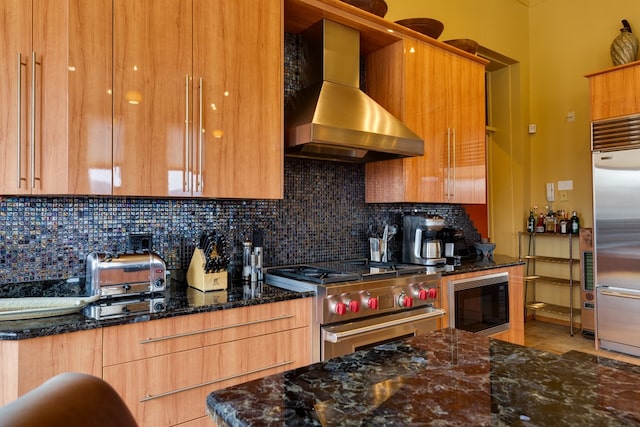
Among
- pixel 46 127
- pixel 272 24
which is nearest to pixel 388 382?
A: pixel 46 127

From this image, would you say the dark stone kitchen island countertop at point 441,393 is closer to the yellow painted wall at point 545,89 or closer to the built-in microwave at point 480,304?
the built-in microwave at point 480,304

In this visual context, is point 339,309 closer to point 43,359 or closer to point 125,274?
point 125,274

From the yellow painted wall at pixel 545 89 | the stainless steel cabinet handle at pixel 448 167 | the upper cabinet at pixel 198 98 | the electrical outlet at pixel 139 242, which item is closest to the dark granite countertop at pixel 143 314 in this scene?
the electrical outlet at pixel 139 242

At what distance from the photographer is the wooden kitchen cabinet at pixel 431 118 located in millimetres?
2961

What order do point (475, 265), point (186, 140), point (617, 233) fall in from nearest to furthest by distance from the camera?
1. point (186, 140)
2. point (475, 265)
3. point (617, 233)

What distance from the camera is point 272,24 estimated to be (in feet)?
7.46

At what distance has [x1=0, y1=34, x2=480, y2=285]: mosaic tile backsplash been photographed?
191cm

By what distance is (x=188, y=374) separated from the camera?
1.71 metres

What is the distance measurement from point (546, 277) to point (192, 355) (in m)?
4.42

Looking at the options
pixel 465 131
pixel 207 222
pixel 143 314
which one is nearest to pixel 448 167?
pixel 465 131

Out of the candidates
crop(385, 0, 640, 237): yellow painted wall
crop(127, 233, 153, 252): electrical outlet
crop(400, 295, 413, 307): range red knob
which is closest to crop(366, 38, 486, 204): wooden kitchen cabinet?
crop(400, 295, 413, 307): range red knob

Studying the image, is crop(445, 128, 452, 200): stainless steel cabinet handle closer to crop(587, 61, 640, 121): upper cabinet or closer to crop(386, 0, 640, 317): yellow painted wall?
crop(386, 0, 640, 317): yellow painted wall

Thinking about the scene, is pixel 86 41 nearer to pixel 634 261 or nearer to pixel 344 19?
pixel 344 19

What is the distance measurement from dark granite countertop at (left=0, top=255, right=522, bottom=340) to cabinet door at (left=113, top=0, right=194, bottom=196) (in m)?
0.51
